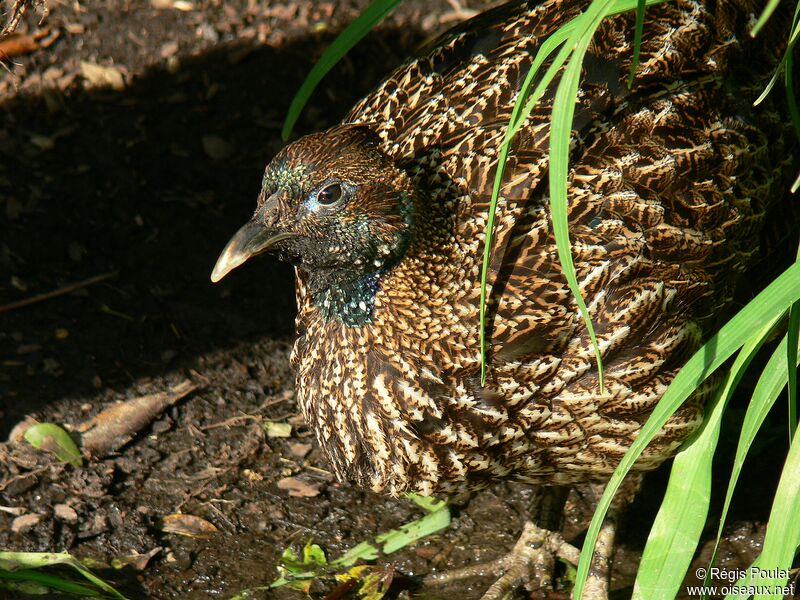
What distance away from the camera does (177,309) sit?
14.4ft

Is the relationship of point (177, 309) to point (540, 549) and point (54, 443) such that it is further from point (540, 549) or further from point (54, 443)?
point (540, 549)

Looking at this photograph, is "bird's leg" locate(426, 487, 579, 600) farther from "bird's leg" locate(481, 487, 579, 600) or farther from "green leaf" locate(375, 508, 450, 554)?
"green leaf" locate(375, 508, 450, 554)

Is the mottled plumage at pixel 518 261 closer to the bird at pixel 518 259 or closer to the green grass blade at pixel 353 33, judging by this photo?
the bird at pixel 518 259

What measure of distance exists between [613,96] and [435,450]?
45.6 inches

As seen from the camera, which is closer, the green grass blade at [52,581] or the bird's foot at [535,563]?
the green grass blade at [52,581]

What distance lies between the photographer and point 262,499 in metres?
3.90

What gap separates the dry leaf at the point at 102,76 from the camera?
5.04 m

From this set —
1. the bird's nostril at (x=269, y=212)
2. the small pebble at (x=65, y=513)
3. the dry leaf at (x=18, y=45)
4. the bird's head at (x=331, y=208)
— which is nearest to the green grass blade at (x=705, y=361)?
the bird's head at (x=331, y=208)

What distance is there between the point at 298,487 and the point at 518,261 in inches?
58.9

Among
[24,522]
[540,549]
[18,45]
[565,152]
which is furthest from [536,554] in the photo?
[18,45]

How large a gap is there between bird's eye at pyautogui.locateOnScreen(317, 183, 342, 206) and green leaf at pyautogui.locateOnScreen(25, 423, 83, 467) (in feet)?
5.43

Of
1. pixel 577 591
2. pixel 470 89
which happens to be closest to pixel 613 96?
pixel 470 89

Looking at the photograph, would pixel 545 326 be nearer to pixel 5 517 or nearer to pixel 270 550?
pixel 270 550

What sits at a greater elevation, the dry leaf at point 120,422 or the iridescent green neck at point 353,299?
the dry leaf at point 120,422
